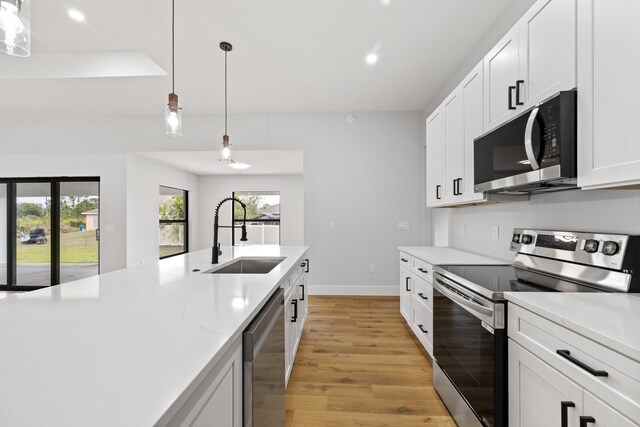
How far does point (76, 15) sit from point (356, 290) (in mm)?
4356

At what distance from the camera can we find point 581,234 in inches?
59.3

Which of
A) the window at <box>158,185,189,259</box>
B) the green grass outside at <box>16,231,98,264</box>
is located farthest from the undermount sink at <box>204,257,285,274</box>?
the window at <box>158,185,189,259</box>

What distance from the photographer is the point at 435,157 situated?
306 centimetres

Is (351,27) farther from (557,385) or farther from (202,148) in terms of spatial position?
(202,148)

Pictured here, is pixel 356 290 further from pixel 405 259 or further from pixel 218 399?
pixel 218 399

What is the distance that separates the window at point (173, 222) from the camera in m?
7.12

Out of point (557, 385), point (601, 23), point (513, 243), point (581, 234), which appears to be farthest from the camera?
point (513, 243)

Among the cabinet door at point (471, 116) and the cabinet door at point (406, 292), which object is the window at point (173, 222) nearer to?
the cabinet door at point (406, 292)

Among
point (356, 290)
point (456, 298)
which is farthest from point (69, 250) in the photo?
point (456, 298)

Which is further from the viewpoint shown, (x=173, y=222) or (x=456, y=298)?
(x=173, y=222)

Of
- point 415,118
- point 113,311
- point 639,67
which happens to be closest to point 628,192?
point 639,67

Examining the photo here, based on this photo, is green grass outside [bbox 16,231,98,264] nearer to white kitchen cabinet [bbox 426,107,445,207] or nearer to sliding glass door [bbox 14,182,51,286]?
sliding glass door [bbox 14,182,51,286]

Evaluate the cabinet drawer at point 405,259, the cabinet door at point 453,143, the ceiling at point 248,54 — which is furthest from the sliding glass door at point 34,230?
the cabinet door at point 453,143

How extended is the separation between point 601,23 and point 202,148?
4681 mm
